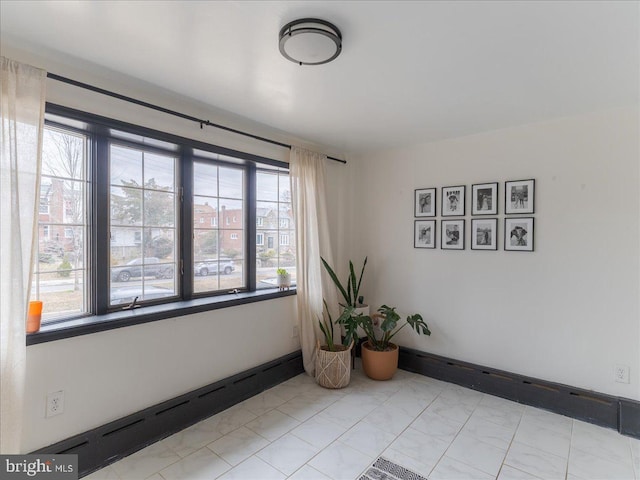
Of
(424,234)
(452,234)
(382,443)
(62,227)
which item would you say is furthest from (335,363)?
(62,227)

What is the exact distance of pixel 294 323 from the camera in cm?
314

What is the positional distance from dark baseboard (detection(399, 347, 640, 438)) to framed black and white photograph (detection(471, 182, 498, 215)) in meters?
1.38

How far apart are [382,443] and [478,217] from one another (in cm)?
201

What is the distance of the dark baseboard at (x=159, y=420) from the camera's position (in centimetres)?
182

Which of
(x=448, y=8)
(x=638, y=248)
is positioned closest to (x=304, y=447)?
(x=448, y=8)

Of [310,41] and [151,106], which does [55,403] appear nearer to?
[151,106]

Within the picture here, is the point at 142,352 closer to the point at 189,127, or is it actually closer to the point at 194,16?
the point at 189,127

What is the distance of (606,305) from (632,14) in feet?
6.29

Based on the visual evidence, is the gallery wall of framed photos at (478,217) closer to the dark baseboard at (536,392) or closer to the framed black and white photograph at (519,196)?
the framed black and white photograph at (519,196)

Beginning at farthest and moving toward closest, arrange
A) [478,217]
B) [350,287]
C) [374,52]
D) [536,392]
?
[350,287] < [478,217] < [536,392] < [374,52]

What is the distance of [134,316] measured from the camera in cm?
205

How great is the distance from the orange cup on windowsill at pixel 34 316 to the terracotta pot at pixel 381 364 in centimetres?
247

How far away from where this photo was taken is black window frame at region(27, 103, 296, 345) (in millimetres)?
1849

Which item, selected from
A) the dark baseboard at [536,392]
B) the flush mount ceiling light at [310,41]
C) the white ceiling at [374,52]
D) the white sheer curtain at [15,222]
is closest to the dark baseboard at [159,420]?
the white sheer curtain at [15,222]
